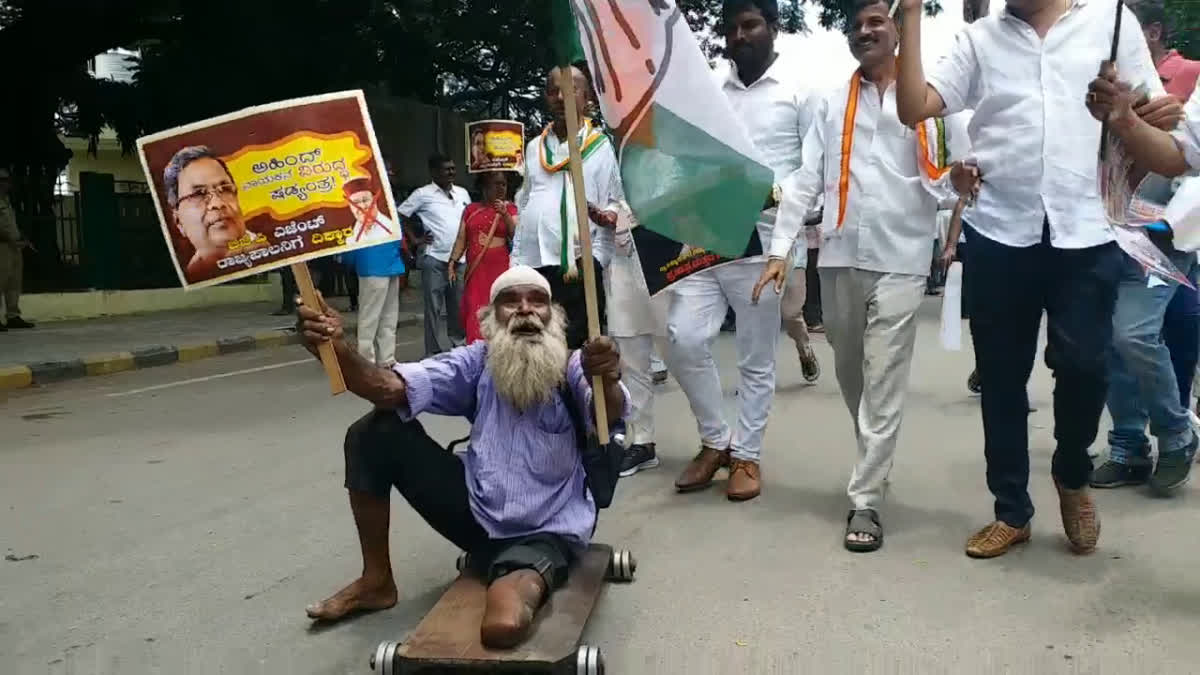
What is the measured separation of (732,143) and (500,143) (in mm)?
4868

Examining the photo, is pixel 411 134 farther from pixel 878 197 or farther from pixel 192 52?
pixel 878 197

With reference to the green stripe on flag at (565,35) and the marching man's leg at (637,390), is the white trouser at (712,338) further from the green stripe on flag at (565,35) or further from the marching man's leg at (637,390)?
the green stripe on flag at (565,35)

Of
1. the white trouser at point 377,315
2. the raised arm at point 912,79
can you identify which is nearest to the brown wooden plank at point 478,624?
the raised arm at point 912,79

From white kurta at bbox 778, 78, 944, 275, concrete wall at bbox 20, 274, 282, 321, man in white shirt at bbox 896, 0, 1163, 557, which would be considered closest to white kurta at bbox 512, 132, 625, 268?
white kurta at bbox 778, 78, 944, 275

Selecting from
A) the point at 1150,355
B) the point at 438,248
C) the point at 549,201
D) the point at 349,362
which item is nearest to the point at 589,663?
the point at 349,362

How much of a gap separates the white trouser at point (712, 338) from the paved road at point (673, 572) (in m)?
0.32

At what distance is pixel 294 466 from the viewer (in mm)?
5895

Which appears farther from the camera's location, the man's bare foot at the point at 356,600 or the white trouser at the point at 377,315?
the white trouser at the point at 377,315

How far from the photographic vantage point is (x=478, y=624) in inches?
119

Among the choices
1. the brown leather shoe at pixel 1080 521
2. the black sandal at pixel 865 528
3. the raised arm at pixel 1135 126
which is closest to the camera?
the raised arm at pixel 1135 126

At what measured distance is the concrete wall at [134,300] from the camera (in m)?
14.3

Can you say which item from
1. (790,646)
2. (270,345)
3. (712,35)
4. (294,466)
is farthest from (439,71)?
(790,646)

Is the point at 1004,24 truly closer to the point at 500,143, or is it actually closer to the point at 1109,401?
the point at 1109,401

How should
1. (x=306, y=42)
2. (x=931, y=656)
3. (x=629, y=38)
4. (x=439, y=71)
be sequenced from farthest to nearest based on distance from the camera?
(x=439, y=71) < (x=306, y=42) < (x=629, y=38) < (x=931, y=656)
